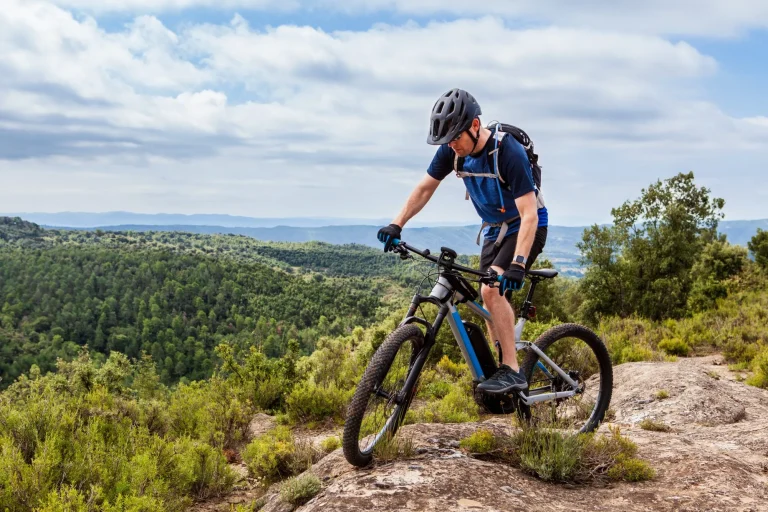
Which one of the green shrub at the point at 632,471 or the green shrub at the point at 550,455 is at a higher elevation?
the green shrub at the point at 550,455

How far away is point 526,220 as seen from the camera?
3.98 metres

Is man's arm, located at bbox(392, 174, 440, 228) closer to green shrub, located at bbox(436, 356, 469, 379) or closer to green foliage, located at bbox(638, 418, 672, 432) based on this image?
green foliage, located at bbox(638, 418, 672, 432)

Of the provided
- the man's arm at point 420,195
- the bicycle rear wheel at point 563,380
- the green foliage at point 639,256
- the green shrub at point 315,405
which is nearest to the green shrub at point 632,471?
the bicycle rear wheel at point 563,380

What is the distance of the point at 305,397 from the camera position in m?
7.96

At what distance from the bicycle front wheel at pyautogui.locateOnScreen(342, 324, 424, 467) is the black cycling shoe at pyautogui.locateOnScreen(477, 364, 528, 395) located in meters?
0.60

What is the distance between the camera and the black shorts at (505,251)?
423cm

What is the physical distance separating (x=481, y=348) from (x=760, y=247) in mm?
29180

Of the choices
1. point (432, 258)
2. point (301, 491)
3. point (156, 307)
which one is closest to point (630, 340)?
point (432, 258)

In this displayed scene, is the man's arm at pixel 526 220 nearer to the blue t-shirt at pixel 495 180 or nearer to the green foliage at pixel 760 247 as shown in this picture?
the blue t-shirt at pixel 495 180

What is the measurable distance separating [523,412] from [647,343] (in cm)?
894

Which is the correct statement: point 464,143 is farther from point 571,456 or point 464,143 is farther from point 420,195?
point 571,456

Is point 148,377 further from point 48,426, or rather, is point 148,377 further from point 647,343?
point 647,343

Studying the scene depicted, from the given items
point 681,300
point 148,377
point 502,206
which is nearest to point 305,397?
point 148,377

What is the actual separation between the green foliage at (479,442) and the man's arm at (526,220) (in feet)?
5.31
